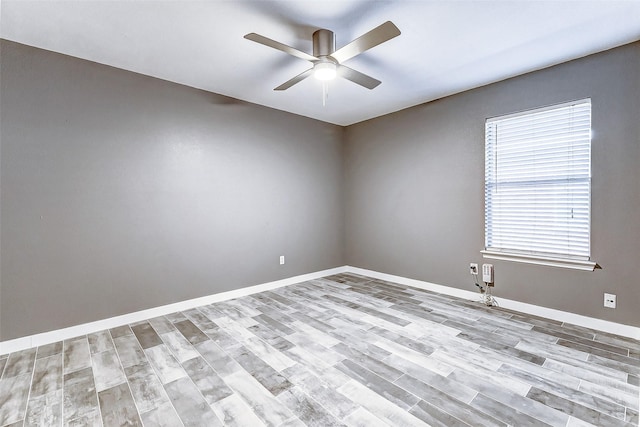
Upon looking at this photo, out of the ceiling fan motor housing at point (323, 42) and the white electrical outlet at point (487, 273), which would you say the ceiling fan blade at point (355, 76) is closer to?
the ceiling fan motor housing at point (323, 42)

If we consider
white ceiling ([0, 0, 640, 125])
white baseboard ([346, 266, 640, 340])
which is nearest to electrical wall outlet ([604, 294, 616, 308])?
white baseboard ([346, 266, 640, 340])

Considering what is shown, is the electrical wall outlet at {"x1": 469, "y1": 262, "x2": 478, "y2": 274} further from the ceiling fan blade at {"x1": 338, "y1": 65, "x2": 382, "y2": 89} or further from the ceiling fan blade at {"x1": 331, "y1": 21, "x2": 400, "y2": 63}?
the ceiling fan blade at {"x1": 331, "y1": 21, "x2": 400, "y2": 63}

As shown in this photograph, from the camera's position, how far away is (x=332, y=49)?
2.38 metres

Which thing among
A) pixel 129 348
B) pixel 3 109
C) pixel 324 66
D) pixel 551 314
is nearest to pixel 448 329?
pixel 551 314

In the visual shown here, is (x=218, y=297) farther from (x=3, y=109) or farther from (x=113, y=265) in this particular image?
(x=3, y=109)

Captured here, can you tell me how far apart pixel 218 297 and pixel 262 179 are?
65.4 inches

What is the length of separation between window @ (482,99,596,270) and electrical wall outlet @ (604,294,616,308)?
11.6 inches

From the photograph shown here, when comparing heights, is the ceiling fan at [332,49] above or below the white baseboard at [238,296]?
above

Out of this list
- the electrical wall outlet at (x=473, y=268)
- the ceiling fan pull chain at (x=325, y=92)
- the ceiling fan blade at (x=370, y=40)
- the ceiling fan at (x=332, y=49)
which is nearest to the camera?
the ceiling fan blade at (x=370, y=40)

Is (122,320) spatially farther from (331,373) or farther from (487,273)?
(487,273)

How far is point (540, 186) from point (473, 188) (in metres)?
0.68

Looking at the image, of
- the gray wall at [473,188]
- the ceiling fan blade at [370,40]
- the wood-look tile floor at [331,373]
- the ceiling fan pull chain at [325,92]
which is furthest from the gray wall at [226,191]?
the ceiling fan blade at [370,40]

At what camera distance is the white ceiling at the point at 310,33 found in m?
2.09

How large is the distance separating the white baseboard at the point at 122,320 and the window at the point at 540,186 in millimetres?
2964
